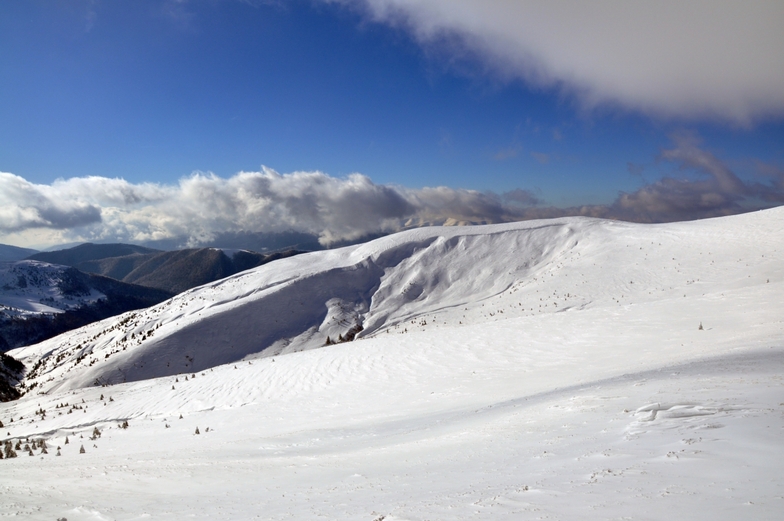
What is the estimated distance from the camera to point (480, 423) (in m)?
8.54

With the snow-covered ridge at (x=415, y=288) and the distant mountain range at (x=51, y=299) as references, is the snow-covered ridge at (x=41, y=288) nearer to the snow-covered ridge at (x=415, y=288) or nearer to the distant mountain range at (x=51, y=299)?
the distant mountain range at (x=51, y=299)

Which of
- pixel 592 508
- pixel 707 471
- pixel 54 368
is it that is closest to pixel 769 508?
pixel 707 471

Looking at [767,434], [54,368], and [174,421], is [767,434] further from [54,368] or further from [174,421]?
[54,368]

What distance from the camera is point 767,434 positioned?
16.2ft

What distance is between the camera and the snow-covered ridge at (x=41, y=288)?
107 m

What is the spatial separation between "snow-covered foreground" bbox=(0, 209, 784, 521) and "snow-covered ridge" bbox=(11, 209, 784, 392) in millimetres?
491

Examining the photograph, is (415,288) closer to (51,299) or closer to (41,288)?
(51,299)

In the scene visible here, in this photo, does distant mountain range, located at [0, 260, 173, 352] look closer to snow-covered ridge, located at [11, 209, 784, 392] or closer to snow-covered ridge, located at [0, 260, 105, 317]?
snow-covered ridge, located at [0, 260, 105, 317]

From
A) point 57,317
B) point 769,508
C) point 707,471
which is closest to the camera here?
point 769,508

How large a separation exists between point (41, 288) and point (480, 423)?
152 meters

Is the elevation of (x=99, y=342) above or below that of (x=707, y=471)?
above

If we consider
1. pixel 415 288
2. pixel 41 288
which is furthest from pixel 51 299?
pixel 415 288

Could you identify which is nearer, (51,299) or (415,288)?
(415,288)

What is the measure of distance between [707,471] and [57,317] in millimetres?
113345
